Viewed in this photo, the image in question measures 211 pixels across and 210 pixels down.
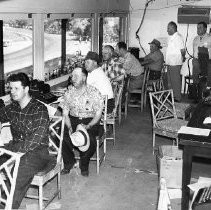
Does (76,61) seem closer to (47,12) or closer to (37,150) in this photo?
(47,12)

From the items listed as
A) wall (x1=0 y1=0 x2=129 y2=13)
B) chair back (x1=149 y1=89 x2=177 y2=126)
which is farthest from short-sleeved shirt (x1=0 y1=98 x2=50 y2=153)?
chair back (x1=149 y1=89 x2=177 y2=126)

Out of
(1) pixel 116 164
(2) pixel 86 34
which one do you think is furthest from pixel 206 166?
(2) pixel 86 34

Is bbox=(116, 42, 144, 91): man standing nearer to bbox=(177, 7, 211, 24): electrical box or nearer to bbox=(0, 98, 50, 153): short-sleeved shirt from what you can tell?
bbox=(177, 7, 211, 24): electrical box

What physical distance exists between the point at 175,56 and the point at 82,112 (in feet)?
14.4

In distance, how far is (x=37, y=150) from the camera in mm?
3836

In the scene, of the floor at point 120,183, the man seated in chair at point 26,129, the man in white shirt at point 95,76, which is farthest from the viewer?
the man in white shirt at point 95,76

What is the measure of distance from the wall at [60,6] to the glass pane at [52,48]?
0.23 meters

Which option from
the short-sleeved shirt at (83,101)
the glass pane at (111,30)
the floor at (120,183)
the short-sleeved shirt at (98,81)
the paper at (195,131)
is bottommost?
the floor at (120,183)

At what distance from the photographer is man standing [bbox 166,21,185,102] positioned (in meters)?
8.86

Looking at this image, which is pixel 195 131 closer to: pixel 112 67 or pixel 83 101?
pixel 83 101

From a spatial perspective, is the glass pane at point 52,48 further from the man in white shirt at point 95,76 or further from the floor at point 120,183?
the floor at point 120,183

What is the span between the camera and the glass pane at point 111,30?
9.37 m

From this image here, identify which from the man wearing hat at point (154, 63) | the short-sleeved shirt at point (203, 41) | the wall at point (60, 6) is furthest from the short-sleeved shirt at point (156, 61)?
the wall at point (60, 6)

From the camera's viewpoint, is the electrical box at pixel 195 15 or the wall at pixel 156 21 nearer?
the electrical box at pixel 195 15
